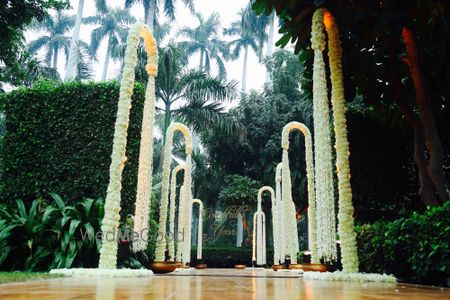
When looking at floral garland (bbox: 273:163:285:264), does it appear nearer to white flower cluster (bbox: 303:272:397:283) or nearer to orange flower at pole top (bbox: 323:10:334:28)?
white flower cluster (bbox: 303:272:397:283)

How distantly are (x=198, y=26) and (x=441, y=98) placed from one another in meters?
32.0

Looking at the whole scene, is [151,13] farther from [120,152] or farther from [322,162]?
[322,162]

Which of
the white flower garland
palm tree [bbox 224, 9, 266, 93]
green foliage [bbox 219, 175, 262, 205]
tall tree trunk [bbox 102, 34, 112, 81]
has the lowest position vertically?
the white flower garland

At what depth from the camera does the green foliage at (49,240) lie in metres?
5.87

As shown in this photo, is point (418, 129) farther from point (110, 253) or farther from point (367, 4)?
point (110, 253)

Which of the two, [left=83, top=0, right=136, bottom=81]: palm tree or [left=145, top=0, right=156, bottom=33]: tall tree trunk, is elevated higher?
[left=83, top=0, right=136, bottom=81]: palm tree

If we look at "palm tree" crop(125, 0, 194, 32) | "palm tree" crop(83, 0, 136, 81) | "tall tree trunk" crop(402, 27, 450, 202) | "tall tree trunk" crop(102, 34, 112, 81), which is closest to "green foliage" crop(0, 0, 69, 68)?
"tall tree trunk" crop(402, 27, 450, 202)

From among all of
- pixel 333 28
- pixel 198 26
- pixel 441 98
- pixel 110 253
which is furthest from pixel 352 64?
pixel 198 26

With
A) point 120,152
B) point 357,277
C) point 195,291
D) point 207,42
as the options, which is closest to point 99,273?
point 120,152

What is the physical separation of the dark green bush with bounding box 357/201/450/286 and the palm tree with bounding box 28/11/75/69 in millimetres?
36080

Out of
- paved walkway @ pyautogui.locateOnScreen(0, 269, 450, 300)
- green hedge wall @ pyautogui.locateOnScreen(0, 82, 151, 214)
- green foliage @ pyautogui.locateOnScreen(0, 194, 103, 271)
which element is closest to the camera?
paved walkway @ pyautogui.locateOnScreen(0, 269, 450, 300)

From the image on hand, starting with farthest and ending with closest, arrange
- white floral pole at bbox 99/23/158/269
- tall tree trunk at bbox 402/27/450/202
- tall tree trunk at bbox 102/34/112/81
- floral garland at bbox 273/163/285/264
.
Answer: tall tree trunk at bbox 102/34/112/81
floral garland at bbox 273/163/285/264
tall tree trunk at bbox 402/27/450/202
white floral pole at bbox 99/23/158/269

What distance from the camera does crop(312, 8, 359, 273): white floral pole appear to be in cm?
430

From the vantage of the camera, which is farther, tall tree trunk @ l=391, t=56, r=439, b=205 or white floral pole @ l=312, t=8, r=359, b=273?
tall tree trunk @ l=391, t=56, r=439, b=205
